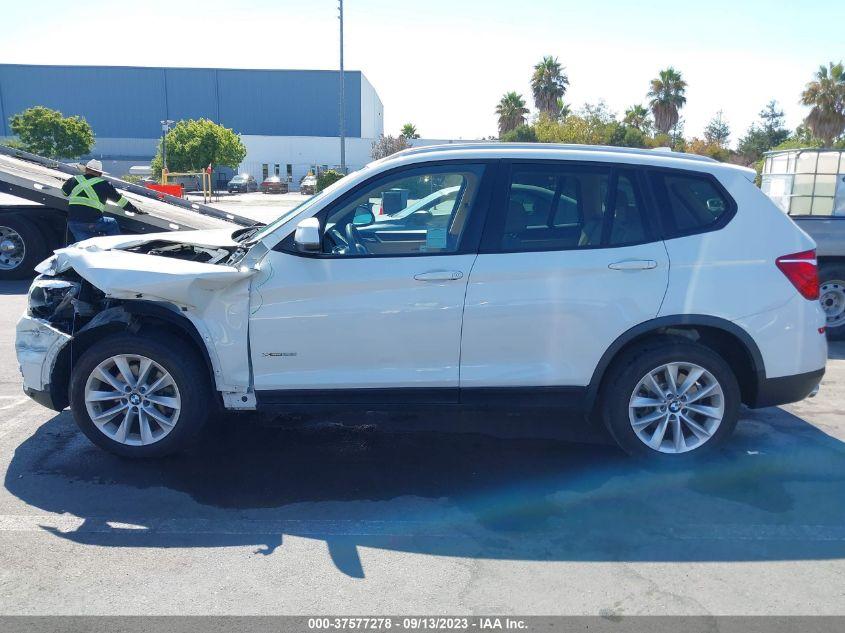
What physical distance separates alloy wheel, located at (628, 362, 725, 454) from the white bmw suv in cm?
1

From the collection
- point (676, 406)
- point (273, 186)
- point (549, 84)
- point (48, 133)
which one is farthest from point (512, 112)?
A: point (676, 406)

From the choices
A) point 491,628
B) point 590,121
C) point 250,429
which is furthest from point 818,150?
point 590,121

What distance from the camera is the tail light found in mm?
4473

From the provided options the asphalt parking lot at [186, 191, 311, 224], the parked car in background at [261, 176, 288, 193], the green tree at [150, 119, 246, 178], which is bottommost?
the asphalt parking lot at [186, 191, 311, 224]

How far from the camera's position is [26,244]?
11.6 metres

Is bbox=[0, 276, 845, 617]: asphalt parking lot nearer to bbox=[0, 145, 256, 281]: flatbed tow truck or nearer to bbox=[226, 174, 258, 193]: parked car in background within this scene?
bbox=[0, 145, 256, 281]: flatbed tow truck

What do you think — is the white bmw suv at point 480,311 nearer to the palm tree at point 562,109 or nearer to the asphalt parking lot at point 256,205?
the asphalt parking lot at point 256,205

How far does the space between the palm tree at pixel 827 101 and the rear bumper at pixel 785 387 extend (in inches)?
1592

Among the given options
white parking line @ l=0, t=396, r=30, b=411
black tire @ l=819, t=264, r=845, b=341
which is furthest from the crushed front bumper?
black tire @ l=819, t=264, r=845, b=341

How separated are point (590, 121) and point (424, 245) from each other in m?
47.1

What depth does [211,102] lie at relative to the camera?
7850 centimetres

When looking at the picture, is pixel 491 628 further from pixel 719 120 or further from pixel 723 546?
pixel 719 120

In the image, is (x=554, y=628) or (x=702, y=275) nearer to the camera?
(x=554, y=628)

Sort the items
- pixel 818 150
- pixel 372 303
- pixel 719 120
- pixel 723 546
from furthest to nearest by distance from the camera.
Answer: pixel 719 120, pixel 818 150, pixel 372 303, pixel 723 546
